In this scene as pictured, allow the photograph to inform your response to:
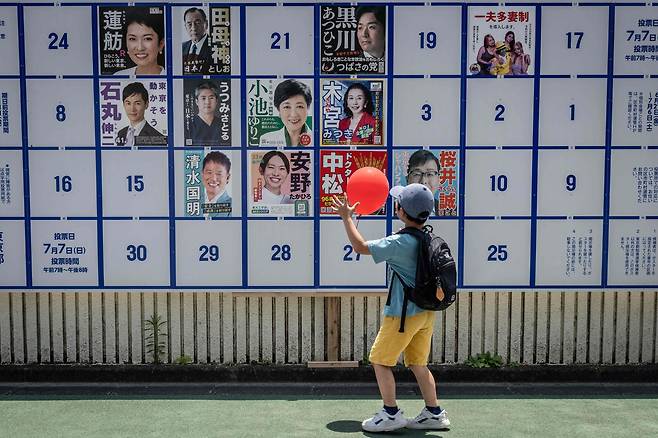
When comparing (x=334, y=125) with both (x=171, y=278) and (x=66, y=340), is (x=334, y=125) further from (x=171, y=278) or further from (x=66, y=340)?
(x=66, y=340)

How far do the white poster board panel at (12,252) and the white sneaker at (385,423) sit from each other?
135 inches

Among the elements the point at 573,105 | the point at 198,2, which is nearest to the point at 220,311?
the point at 198,2

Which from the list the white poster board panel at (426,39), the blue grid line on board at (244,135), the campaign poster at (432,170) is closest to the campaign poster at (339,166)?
the campaign poster at (432,170)

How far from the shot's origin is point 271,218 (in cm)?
685

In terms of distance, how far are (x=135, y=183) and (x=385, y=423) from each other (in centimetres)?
304

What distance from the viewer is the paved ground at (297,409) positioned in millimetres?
5750

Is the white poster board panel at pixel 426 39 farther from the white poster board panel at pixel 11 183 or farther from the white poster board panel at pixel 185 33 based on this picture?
the white poster board panel at pixel 11 183

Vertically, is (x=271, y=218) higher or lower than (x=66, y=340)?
higher

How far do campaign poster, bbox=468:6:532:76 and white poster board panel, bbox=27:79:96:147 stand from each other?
3386 mm

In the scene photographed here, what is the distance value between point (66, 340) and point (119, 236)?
1.14 metres

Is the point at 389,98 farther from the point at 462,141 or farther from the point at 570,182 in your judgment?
the point at 570,182

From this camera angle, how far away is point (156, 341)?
281 inches

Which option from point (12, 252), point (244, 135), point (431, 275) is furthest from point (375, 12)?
point (12, 252)

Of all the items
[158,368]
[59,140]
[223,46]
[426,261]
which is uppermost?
[223,46]
